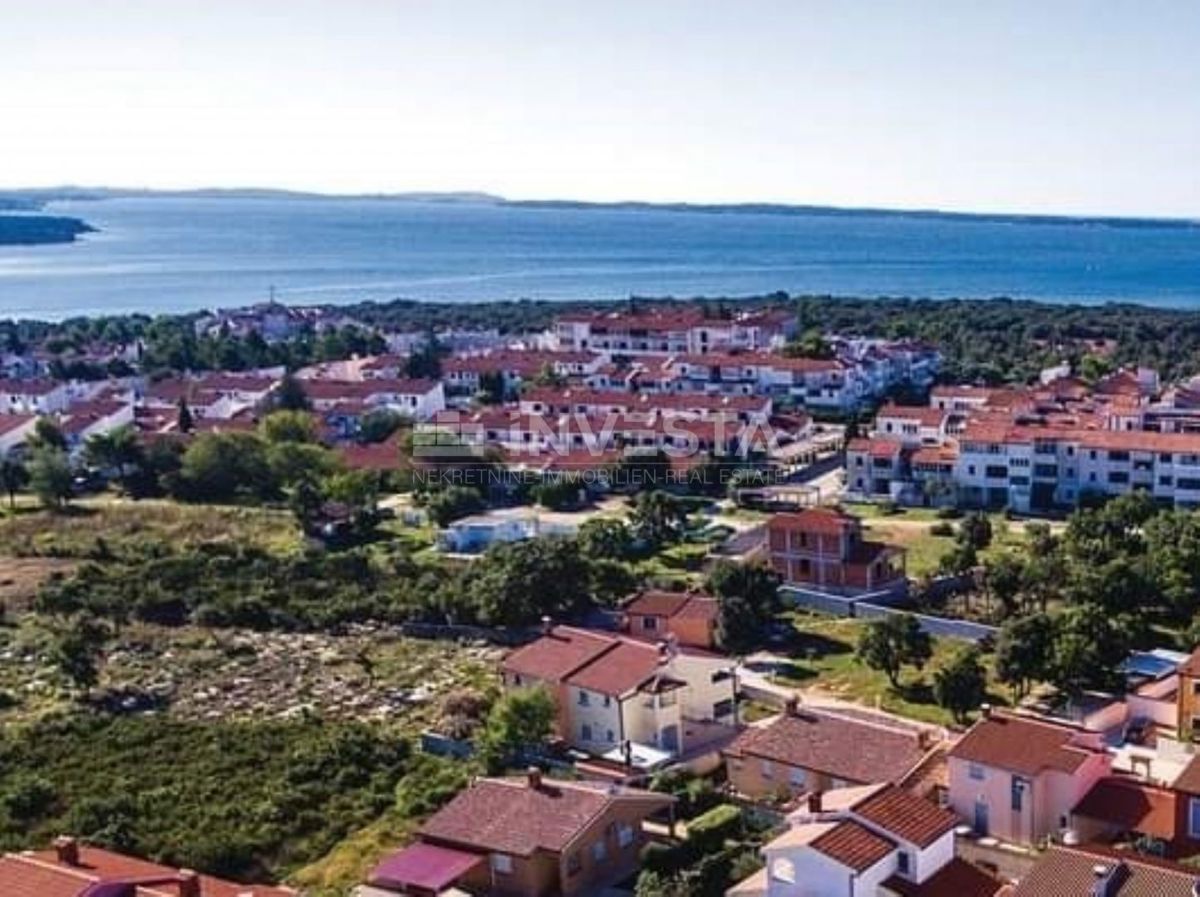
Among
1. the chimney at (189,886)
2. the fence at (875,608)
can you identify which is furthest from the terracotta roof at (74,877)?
the fence at (875,608)

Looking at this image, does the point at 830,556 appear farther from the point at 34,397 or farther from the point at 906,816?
the point at 34,397

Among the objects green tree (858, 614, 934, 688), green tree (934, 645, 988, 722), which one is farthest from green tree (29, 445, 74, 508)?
green tree (934, 645, 988, 722)

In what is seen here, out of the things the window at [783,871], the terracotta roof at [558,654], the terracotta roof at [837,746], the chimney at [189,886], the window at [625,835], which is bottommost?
the window at [625,835]

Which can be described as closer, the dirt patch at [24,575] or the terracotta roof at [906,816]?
the terracotta roof at [906,816]

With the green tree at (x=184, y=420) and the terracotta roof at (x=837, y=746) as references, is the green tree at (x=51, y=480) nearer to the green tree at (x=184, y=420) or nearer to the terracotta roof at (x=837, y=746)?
the green tree at (x=184, y=420)

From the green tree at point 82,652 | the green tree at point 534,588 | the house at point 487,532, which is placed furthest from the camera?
the house at point 487,532

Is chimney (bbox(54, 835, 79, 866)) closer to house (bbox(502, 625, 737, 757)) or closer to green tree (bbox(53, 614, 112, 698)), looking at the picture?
house (bbox(502, 625, 737, 757))

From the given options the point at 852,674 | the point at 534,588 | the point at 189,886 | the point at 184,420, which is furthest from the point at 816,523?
the point at 184,420
